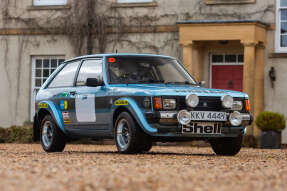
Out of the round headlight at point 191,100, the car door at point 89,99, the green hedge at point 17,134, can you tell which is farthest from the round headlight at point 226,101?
the green hedge at point 17,134

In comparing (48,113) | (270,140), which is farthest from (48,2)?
(48,113)

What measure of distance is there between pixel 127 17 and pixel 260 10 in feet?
12.6

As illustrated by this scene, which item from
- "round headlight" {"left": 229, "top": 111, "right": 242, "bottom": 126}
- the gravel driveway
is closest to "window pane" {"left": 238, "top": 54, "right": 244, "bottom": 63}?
"round headlight" {"left": 229, "top": 111, "right": 242, "bottom": 126}

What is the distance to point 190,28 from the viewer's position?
1967 cm

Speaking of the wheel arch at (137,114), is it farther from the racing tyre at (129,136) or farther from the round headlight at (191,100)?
the round headlight at (191,100)

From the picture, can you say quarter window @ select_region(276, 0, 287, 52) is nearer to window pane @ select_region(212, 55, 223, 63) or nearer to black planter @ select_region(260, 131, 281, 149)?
window pane @ select_region(212, 55, 223, 63)

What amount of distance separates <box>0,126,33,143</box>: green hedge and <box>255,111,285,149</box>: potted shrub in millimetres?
6216

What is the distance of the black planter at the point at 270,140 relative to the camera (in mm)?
18000

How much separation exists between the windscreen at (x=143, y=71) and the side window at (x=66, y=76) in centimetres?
91

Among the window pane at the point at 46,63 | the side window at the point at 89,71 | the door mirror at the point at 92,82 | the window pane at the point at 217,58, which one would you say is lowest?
the door mirror at the point at 92,82

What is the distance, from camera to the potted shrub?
1802 cm

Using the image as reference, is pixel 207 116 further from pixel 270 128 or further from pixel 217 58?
pixel 217 58

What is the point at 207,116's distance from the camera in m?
10.7

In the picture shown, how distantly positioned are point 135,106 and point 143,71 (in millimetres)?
1237
